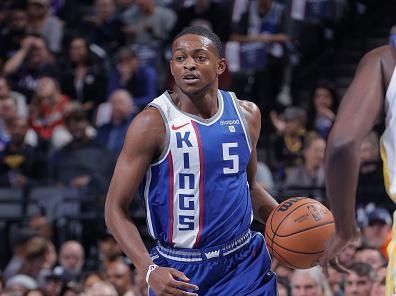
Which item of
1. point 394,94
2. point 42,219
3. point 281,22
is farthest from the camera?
point 281,22

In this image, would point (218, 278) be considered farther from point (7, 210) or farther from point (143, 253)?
point (7, 210)

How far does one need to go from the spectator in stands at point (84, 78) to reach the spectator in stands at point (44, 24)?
2.48 ft

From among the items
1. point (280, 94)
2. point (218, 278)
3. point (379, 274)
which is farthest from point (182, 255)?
point (280, 94)

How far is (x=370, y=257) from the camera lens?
871cm

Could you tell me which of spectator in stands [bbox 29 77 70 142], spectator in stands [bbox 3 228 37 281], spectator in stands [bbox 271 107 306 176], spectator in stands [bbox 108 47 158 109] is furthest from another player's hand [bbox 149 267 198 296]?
spectator in stands [bbox 108 47 158 109]

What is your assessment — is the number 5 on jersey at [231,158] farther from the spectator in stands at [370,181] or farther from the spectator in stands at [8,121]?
the spectator in stands at [8,121]

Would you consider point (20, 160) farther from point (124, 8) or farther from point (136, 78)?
point (124, 8)

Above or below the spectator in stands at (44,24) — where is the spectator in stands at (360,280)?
below

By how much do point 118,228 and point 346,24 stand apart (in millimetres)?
9313

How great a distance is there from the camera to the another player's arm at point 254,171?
5.91m

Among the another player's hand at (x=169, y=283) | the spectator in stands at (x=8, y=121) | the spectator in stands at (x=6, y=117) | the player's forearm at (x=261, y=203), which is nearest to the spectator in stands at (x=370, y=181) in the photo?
the spectator in stands at (x=8, y=121)

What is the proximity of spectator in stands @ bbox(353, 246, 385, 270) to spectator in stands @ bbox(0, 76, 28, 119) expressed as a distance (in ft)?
16.3

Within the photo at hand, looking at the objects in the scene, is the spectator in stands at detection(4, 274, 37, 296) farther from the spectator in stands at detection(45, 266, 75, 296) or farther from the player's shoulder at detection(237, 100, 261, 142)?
the player's shoulder at detection(237, 100, 261, 142)

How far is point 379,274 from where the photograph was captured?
322 inches
